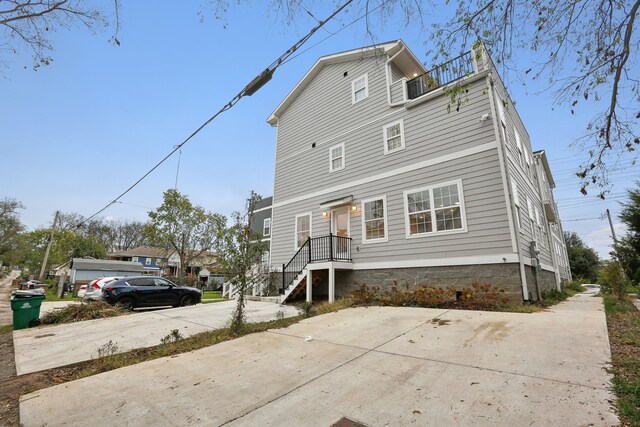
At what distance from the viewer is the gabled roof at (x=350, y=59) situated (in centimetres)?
1077

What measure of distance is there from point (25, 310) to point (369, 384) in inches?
392

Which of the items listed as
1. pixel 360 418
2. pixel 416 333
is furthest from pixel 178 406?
pixel 416 333

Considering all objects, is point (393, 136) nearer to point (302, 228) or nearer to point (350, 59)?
point (350, 59)

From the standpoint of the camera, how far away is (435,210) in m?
8.73

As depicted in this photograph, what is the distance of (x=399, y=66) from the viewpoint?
1165 cm

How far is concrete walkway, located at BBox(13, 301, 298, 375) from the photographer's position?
471 cm

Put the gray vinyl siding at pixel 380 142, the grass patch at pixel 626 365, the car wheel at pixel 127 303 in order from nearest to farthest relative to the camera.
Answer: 1. the grass patch at pixel 626 365
2. the gray vinyl siding at pixel 380 142
3. the car wheel at pixel 127 303

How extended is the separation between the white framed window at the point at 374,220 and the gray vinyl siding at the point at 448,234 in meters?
0.16

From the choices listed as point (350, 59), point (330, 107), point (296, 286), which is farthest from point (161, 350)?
point (350, 59)

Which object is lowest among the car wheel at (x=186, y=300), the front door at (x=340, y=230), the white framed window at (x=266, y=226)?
the car wheel at (x=186, y=300)

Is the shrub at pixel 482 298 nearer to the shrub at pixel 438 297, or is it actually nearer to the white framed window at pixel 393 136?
the shrub at pixel 438 297

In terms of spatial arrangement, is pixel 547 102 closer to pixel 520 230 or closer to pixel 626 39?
pixel 626 39

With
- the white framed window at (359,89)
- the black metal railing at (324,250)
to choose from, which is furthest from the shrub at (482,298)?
the white framed window at (359,89)

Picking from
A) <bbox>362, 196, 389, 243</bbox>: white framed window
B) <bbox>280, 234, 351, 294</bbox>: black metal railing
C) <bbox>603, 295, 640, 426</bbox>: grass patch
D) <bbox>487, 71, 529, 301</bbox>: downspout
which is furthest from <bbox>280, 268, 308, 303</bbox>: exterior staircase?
<bbox>603, 295, 640, 426</bbox>: grass patch
